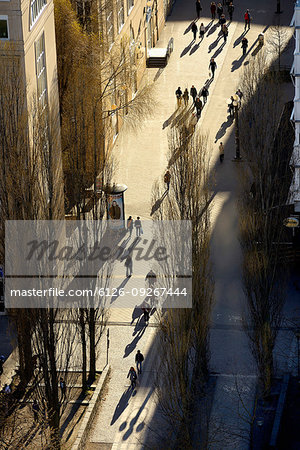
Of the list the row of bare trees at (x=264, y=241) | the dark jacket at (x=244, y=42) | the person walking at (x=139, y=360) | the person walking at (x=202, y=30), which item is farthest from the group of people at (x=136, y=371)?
the person walking at (x=202, y=30)

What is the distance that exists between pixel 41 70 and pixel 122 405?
57.5 ft

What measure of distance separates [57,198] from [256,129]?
11282 millimetres

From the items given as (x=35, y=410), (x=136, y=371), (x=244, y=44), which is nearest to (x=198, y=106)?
(x=244, y=44)

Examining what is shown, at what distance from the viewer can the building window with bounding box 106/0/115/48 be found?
75.9 meters

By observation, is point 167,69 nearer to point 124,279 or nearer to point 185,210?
point 124,279

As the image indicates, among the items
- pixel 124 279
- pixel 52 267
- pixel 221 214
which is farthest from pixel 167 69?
pixel 52 267

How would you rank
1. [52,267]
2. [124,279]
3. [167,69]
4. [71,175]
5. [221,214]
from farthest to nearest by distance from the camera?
[167,69] → [221,214] → [124,279] → [71,175] → [52,267]

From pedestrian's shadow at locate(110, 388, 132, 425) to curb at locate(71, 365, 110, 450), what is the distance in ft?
2.93

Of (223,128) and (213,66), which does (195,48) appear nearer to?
(213,66)

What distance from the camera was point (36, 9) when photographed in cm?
6378

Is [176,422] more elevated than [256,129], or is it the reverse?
[256,129]

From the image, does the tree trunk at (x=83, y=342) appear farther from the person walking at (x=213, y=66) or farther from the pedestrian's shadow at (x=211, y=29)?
the pedestrian's shadow at (x=211, y=29)

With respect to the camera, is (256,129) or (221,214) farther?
(221,214)

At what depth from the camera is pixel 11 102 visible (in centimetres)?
5559
